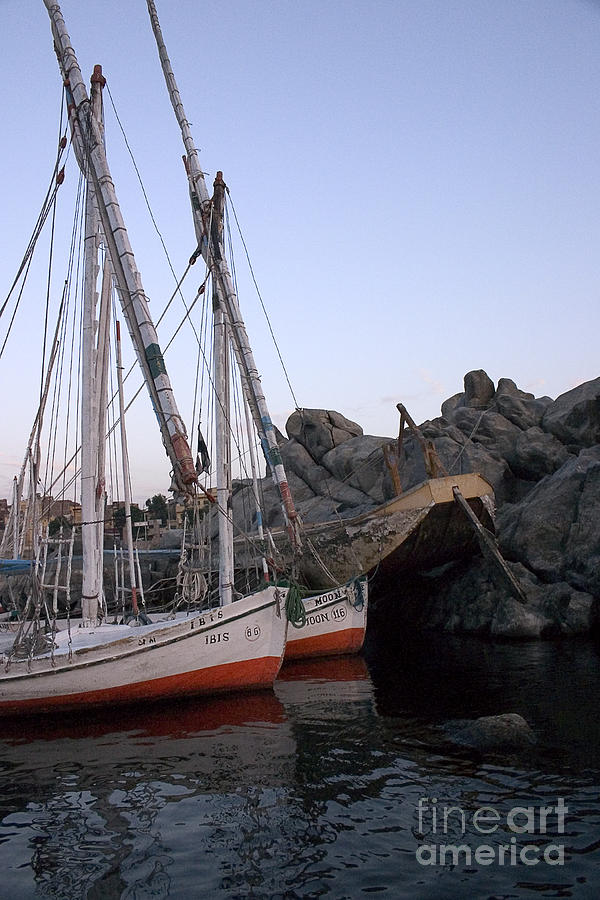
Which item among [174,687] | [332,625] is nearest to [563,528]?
[332,625]

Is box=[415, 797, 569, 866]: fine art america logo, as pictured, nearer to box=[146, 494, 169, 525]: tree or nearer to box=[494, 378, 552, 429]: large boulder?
box=[494, 378, 552, 429]: large boulder

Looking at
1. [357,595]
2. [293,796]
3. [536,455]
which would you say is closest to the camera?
[293,796]

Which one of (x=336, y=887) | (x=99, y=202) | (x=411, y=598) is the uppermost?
(x=99, y=202)

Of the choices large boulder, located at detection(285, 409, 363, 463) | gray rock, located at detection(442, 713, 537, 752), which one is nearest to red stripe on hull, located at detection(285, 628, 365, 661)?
gray rock, located at detection(442, 713, 537, 752)

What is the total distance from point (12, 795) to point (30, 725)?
5718 millimetres

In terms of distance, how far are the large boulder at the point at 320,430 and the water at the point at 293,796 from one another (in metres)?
34.7

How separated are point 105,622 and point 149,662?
12.4ft

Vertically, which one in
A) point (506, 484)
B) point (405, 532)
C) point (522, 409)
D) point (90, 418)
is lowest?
point (405, 532)

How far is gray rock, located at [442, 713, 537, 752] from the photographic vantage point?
37.7 feet

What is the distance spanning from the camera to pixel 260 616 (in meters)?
17.3

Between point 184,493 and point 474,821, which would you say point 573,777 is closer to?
point 474,821

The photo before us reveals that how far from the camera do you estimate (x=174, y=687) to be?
652 inches

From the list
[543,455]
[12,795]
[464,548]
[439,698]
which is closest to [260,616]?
[439,698]

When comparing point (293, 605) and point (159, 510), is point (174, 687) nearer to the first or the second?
point (293, 605)
